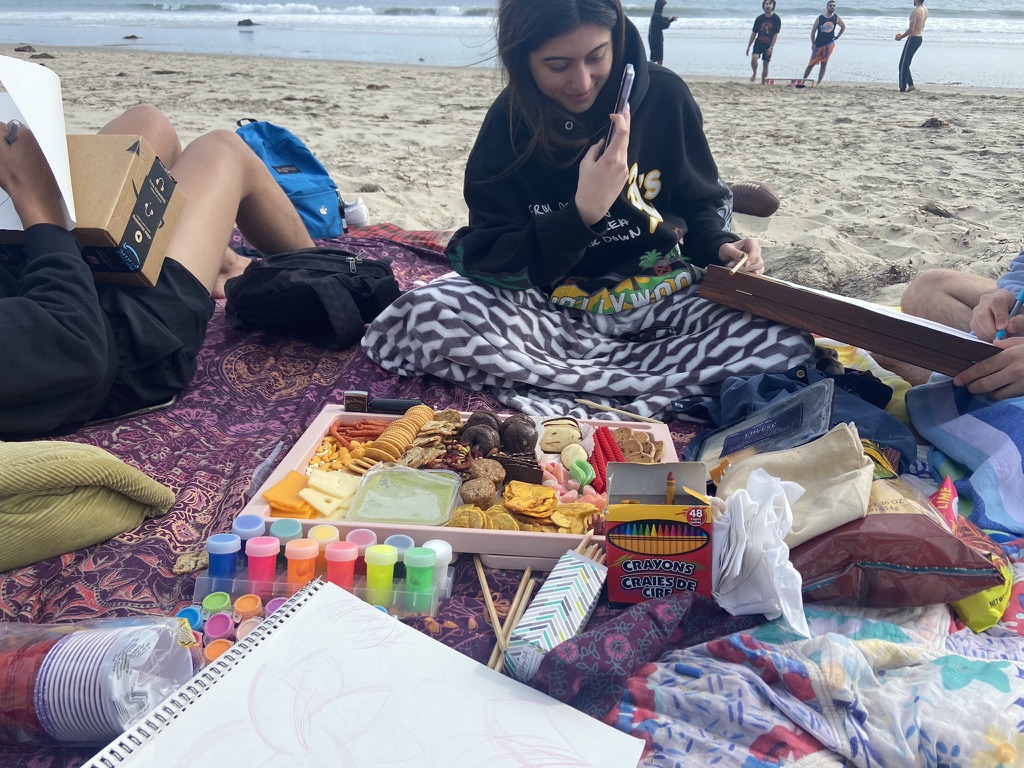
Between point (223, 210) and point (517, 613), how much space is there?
1669 millimetres

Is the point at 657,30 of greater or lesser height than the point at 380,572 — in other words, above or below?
above

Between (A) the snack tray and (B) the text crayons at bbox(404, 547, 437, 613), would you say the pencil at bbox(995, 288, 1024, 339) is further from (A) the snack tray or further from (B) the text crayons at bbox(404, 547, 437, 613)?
(B) the text crayons at bbox(404, 547, 437, 613)

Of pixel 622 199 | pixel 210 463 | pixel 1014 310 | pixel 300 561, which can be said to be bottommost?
pixel 210 463

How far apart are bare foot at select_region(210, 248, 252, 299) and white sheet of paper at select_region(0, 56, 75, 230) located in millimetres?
797

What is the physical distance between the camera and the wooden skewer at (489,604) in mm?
1159

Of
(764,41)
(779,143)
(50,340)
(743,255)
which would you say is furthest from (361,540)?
(764,41)

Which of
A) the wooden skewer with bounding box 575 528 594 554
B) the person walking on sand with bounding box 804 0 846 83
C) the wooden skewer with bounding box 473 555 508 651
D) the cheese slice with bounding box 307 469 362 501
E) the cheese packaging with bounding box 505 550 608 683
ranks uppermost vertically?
the person walking on sand with bounding box 804 0 846 83

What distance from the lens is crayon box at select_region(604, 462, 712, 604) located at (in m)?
1.21

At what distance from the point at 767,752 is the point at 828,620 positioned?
310 millimetres

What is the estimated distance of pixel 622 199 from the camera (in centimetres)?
219

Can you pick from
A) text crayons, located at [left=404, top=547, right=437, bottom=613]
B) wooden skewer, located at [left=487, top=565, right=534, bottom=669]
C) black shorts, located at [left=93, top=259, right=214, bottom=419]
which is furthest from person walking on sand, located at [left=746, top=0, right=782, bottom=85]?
text crayons, located at [left=404, top=547, right=437, bottom=613]

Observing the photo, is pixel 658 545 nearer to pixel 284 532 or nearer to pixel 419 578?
pixel 419 578

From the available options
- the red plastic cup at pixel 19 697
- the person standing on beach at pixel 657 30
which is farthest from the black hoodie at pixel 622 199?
the person standing on beach at pixel 657 30

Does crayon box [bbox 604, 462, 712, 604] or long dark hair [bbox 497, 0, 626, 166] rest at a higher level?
long dark hair [bbox 497, 0, 626, 166]
